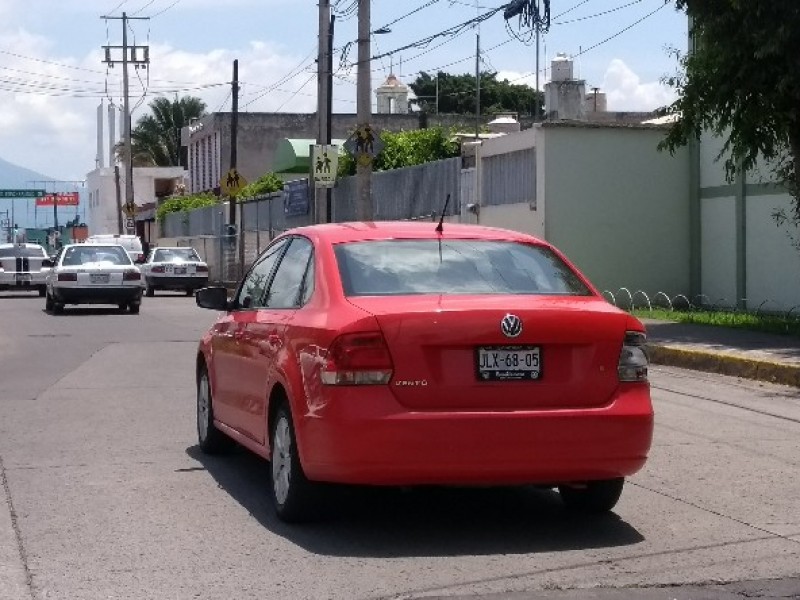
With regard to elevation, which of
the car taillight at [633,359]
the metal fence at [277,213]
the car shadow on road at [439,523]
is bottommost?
the car shadow on road at [439,523]

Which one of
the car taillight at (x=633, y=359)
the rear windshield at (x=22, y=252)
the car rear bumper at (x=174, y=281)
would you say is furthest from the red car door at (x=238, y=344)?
the rear windshield at (x=22, y=252)

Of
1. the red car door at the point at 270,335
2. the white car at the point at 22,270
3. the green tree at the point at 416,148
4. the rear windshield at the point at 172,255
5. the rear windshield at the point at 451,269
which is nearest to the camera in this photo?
the rear windshield at the point at 451,269

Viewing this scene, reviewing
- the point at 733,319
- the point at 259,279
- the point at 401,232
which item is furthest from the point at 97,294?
the point at 401,232

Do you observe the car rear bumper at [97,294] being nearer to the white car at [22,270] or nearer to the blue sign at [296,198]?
the blue sign at [296,198]

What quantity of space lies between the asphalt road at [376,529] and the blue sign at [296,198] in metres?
29.2

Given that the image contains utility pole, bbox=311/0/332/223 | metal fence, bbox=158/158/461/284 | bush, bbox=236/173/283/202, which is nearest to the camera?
metal fence, bbox=158/158/461/284

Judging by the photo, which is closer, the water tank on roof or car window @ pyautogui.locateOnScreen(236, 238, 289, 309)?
car window @ pyautogui.locateOnScreen(236, 238, 289, 309)

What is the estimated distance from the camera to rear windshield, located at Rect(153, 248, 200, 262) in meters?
42.0

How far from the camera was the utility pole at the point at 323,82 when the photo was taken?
3403 cm

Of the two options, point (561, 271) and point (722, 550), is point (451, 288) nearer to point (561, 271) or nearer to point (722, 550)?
point (561, 271)

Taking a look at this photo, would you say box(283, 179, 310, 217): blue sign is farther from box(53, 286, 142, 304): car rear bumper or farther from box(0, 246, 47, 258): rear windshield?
box(53, 286, 142, 304): car rear bumper

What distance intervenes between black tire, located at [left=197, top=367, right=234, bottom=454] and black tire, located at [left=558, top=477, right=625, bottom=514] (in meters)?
2.81

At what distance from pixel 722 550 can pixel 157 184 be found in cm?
8787

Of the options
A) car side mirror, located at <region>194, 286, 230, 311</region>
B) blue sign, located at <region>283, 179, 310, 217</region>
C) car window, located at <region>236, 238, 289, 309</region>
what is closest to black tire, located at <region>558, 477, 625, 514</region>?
car window, located at <region>236, 238, 289, 309</region>
